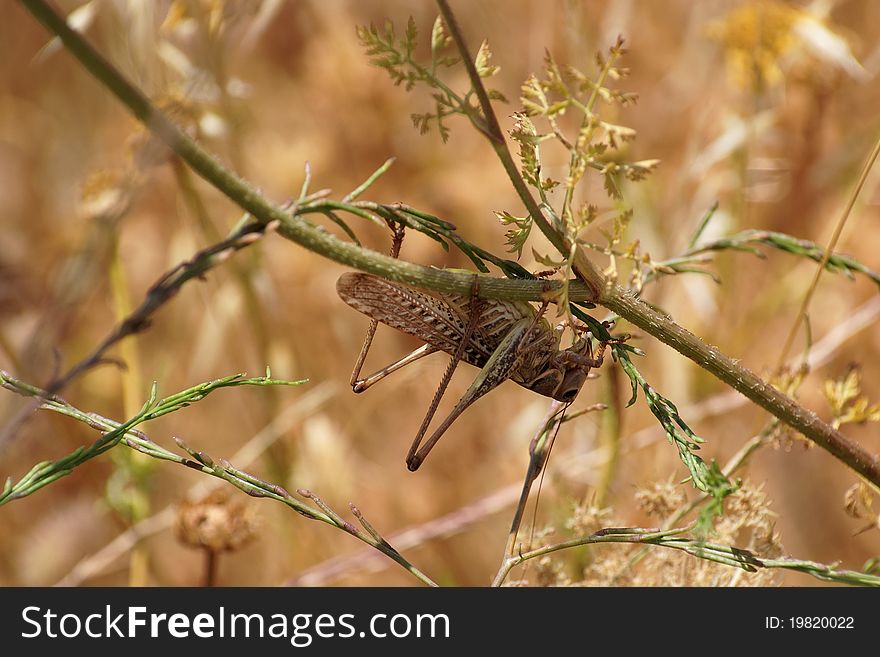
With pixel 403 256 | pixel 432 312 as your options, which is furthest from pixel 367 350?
pixel 403 256

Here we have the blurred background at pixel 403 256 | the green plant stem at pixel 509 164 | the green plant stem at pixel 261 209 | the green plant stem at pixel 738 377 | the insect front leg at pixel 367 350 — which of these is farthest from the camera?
the blurred background at pixel 403 256

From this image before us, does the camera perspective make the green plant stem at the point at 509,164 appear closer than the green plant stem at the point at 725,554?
Yes

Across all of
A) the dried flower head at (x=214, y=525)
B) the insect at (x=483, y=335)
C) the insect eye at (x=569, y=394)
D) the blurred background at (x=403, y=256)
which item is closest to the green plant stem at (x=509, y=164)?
the insect at (x=483, y=335)

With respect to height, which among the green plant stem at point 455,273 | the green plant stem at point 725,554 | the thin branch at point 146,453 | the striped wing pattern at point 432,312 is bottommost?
the green plant stem at point 725,554

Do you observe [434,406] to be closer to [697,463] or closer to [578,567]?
[578,567]

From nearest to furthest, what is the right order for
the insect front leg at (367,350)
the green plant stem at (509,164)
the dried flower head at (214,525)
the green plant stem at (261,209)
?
the green plant stem at (261,209) < the green plant stem at (509,164) < the insect front leg at (367,350) < the dried flower head at (214,525)

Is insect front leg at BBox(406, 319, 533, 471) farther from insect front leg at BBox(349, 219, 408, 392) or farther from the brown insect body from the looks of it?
insect front leg at BBox(349, 219, 408, 392)

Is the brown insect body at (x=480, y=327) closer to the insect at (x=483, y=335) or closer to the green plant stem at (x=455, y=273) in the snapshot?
the insect at (x=483, y=335)
